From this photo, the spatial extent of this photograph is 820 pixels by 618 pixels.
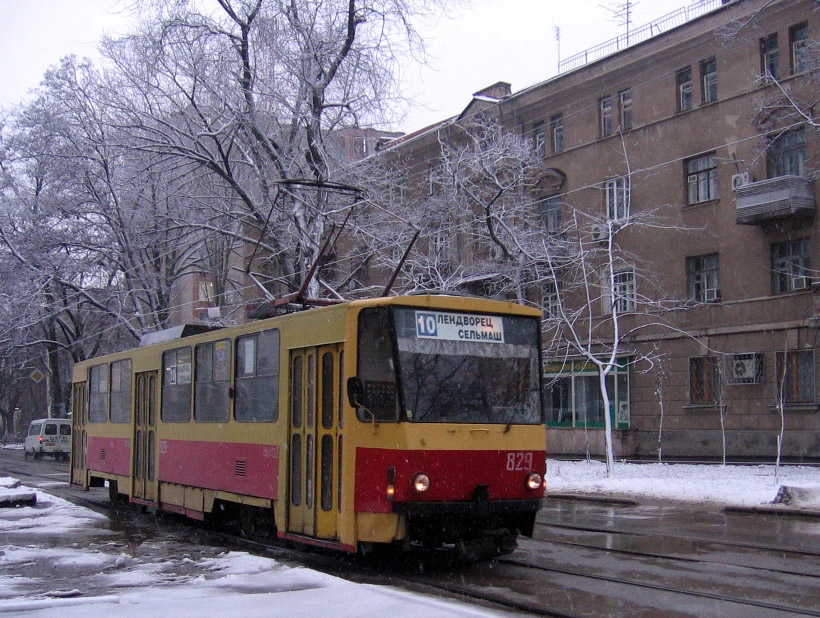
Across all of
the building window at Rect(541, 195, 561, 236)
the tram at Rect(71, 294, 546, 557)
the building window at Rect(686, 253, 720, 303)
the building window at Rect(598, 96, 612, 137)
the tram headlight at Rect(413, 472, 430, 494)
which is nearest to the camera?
the tram headlight at Rect(413, 472, 430, 494)

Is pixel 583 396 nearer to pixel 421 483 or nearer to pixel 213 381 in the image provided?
pixel 213 381

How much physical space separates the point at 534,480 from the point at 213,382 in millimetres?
5306

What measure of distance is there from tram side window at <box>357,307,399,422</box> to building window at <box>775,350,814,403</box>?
793 inches

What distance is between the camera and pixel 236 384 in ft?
41.9

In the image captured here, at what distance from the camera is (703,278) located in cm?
3016

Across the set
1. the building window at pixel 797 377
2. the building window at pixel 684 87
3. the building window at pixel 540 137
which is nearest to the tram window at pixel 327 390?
the building window at pixel 797 377

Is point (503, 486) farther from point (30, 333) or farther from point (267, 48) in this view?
point (30, 333)

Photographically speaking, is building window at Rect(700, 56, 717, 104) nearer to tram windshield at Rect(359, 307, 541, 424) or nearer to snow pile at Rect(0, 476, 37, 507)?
tram windshield at Rect(359, 307, 541, 424)

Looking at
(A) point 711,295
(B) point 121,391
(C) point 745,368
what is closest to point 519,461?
(B) point 121,391

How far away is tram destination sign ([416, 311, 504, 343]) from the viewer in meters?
10.1

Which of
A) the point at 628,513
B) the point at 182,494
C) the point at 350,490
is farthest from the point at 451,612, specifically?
the point at 628,513

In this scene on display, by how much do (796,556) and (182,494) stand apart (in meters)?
8.84

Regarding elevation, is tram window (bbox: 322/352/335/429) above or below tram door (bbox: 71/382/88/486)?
above

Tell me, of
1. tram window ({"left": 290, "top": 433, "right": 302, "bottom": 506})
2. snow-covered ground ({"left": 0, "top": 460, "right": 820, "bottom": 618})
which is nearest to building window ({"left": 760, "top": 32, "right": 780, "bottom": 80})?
snow-covered ground ({"left": 0, "top": 460, "right": 820, "bottom": 618})
